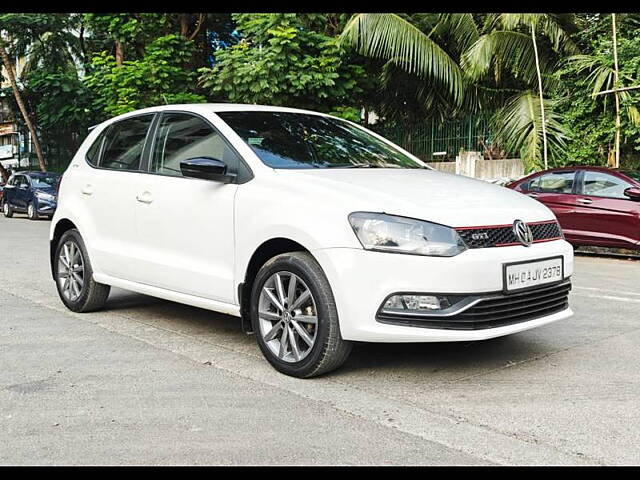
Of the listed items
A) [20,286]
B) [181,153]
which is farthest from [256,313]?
[20,286]

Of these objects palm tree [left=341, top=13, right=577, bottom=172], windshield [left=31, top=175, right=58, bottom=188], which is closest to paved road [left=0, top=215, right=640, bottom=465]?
palm tree [left=341, top=13, right=577, bottom=172]

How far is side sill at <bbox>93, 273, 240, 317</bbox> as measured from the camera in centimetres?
517

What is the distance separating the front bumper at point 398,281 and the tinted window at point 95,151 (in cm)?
305

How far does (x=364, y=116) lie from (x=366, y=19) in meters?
4.65

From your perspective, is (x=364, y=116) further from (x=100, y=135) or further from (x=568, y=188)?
(x=100, y=135)

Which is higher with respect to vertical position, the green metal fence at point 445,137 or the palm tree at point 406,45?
the palm tree at point 406,45

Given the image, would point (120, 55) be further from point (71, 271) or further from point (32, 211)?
point (71, 271)

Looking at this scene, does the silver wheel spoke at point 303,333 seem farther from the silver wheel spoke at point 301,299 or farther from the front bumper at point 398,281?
the front bumper at point 398,281

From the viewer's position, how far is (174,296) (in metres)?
5.57

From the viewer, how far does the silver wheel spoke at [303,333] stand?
4.60 meters

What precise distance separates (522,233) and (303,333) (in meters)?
1.42

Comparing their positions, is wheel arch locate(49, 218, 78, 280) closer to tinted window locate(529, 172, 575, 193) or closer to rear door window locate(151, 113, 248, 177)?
rear door window locate(151, 113, 248, 177)

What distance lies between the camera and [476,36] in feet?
62.1

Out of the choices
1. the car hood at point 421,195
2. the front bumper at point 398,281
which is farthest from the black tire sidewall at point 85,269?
the front bumper at point 398,281
